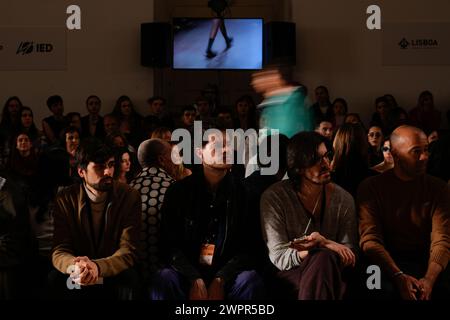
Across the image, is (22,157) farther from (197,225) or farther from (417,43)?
(417,43)

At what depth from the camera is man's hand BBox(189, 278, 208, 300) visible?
145 inches

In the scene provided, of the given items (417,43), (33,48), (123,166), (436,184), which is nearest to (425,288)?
(436,184)

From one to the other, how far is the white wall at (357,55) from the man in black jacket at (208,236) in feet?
18.5

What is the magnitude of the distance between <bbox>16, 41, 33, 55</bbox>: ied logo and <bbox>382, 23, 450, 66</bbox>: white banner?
13.8ft

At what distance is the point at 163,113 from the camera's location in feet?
27.9

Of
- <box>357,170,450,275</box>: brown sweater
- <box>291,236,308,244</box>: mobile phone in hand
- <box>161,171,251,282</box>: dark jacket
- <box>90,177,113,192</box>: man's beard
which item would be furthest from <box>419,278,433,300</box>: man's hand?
<box>90,177,113,192</box>: man's beard

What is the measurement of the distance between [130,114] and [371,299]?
17.1ft

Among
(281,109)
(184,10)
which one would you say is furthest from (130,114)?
(281,109)

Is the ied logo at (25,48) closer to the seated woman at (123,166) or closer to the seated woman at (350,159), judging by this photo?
the seated woman at (123,166)

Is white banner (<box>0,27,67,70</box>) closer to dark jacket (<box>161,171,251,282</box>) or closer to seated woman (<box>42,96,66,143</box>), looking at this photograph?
seated woman (<box>42,96,66,143</box>)

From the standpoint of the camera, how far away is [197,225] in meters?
3.90

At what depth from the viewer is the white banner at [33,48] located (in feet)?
30.2

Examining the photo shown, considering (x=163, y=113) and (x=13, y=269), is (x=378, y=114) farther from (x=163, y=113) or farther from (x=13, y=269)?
(x=13, y=269)

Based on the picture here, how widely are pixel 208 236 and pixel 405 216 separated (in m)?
0.99
